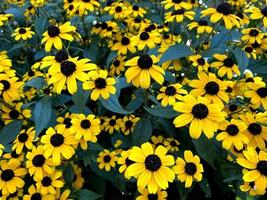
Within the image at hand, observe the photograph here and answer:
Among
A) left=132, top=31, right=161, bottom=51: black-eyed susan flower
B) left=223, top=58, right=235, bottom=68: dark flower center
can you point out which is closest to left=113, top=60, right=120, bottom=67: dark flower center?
left=132, top=31, right=161, bottom=51: black-eyed susan flower

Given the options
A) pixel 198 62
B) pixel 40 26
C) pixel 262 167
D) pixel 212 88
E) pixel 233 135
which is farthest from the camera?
pixel 40 26

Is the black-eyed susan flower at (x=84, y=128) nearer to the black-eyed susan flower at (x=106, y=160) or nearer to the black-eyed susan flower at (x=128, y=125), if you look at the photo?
the black-eyed susan flower at (x=106, y=160)

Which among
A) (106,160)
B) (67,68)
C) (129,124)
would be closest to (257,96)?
(129,124)

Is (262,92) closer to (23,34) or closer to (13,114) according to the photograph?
(13,114)

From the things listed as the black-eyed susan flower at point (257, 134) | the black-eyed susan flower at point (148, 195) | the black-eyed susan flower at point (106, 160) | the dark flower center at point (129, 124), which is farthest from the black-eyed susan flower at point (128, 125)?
the black-eyed susan flower at point (257, 134)

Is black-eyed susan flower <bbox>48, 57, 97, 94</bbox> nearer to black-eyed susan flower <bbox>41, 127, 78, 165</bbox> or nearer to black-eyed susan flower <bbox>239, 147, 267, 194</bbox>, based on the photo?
black-eyed susan flower <bbox>41, 127, 78, 165</bbox>

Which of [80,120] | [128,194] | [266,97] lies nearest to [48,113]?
[80,120]
